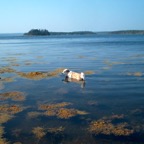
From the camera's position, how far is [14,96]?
19.1 meters

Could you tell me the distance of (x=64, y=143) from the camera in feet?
38.0

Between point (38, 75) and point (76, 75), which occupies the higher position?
point (76, 75)

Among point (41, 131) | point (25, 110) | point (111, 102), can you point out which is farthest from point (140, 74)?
point (41, 131)

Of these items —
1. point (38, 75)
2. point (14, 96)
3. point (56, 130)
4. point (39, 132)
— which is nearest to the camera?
point (39, 132)

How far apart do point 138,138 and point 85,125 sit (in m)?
2.68

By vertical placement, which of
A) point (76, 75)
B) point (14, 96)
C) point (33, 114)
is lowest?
point (14, 96)

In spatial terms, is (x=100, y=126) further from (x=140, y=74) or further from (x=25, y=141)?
(x=140, y=74)

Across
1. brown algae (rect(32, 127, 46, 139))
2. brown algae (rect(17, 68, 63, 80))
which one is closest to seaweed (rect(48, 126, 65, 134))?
brown algae (rect(32, 127, 46, 139))

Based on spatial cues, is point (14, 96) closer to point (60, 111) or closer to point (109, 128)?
point (60, 111)

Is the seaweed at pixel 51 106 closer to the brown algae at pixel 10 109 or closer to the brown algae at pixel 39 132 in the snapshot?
the brown algae at pixel 10 109

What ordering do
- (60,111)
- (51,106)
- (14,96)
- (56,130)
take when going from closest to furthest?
(56,130) < (60,111) < (51,106) < (14,96)

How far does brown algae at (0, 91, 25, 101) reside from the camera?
18547 mm

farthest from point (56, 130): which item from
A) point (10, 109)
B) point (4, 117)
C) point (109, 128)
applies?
point (10, 109)

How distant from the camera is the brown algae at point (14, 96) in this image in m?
18.5
